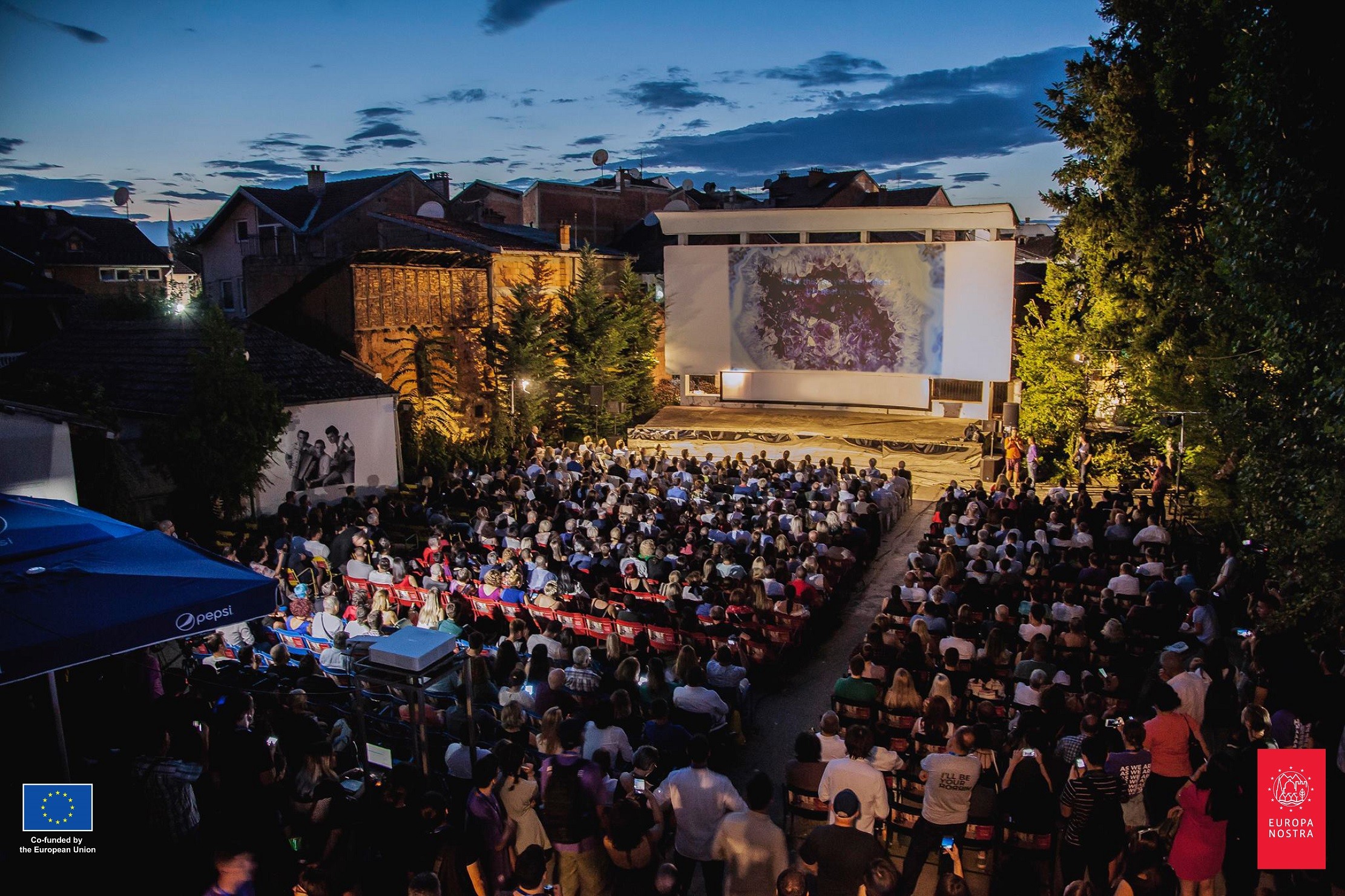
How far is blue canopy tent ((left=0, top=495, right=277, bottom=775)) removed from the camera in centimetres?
480

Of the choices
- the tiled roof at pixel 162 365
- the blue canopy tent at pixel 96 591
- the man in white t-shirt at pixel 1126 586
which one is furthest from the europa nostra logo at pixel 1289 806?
the tiled roof at pixel 162 365

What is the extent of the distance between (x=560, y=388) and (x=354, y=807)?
65.5ft

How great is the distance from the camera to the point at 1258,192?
269 inches

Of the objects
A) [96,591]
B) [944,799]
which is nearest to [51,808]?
[96,591]

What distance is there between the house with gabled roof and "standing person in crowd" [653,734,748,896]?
81.8 feet

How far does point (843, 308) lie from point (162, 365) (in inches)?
662

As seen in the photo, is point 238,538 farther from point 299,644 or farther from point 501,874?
point 501,874

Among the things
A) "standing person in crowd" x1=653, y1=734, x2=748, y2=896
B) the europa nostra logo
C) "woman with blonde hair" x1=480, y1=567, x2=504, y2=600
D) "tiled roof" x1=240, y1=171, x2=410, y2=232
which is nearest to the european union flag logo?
"standing person in crowd" x1=653, y1=734, x2=748, y2=896

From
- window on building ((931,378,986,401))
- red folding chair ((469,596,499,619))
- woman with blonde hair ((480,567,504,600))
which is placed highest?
window on building ((931,378,986,401))

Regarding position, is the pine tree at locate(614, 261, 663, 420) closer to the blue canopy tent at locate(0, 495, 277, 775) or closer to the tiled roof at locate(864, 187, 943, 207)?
the tiled roof at locate(864, 187, 943, 207)

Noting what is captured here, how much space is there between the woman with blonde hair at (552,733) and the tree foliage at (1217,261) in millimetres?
5307

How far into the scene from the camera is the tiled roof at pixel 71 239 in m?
34.0

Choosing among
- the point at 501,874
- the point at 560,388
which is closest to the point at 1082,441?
the point at 560,388

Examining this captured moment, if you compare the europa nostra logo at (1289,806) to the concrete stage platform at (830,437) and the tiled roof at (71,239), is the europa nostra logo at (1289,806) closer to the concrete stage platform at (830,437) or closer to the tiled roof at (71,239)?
the concrete stage platform at (830,437)
